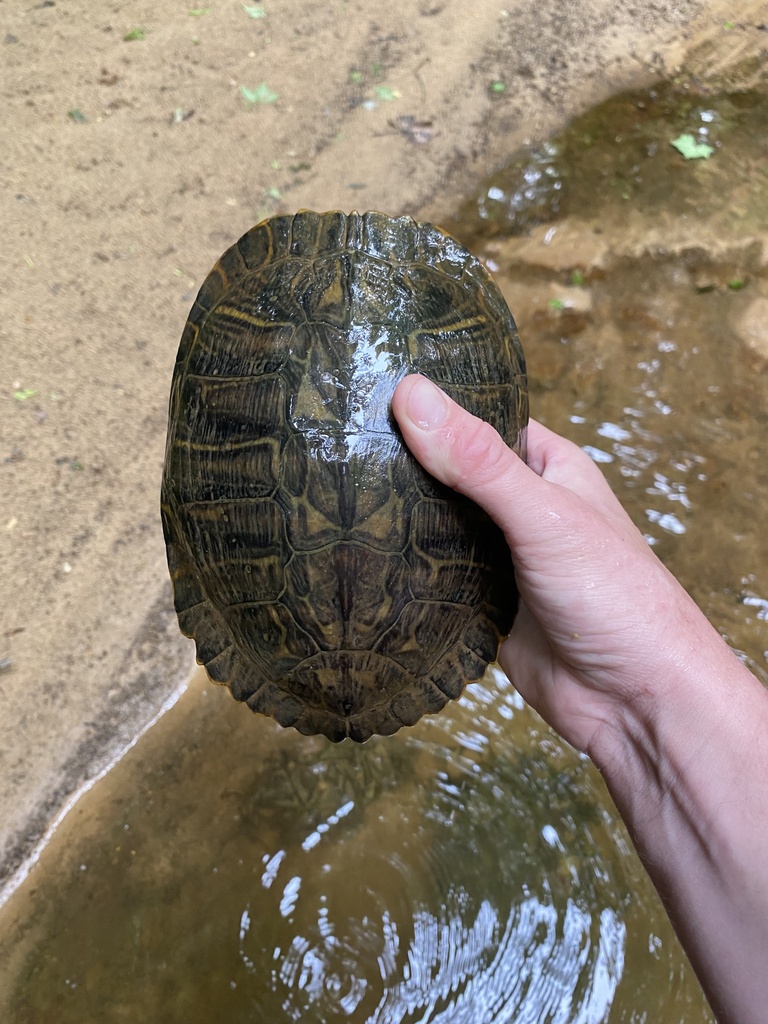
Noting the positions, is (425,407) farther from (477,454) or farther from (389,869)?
(389,869)

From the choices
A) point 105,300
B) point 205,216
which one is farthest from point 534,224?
point 105,300

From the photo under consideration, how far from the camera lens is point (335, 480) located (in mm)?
1475

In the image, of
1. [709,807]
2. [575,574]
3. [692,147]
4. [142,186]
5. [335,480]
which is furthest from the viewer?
[692,147]

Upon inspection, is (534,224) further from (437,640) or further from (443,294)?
(437,640)

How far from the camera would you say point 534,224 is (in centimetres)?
356

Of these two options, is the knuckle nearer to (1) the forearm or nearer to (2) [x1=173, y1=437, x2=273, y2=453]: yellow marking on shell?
(2) [x1=173, y1=437, x2=273, y2=453]: yellow marking on shell

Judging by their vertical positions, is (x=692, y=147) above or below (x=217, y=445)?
above

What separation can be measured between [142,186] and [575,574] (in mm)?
2779

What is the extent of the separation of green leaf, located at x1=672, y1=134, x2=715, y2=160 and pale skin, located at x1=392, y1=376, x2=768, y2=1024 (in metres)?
2.87

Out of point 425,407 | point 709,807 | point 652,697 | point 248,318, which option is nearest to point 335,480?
point 425,407

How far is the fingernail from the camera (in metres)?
1.48

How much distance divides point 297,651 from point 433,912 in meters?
1.26

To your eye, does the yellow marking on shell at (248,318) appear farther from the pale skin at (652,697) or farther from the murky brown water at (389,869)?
the murky brown water at (389,869)

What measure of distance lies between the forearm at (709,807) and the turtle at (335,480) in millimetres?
459
